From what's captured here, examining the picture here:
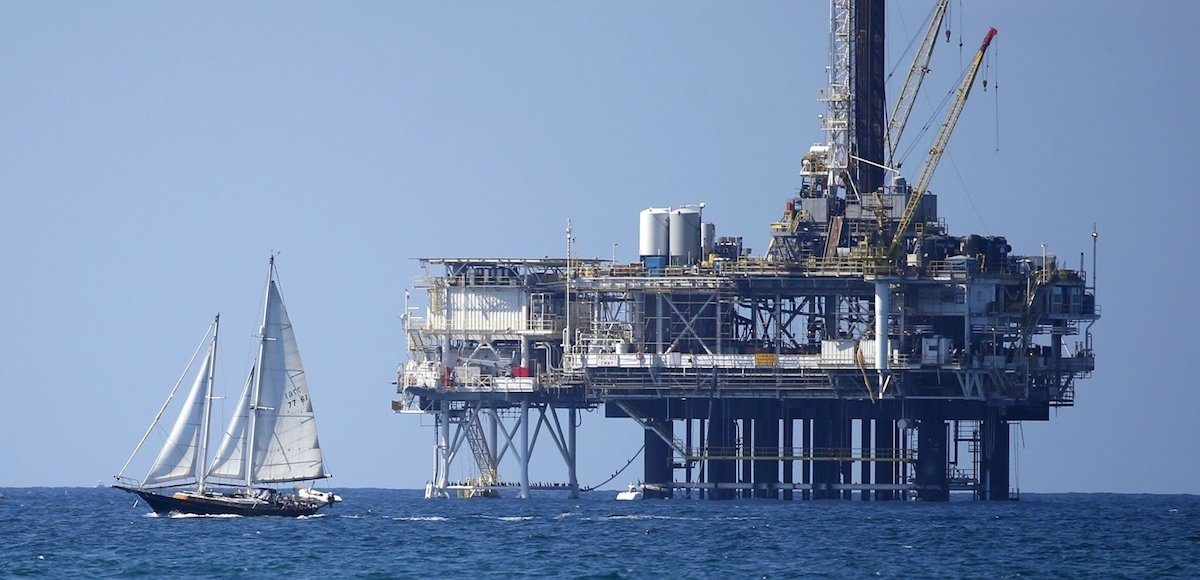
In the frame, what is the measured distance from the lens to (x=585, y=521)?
134 metres

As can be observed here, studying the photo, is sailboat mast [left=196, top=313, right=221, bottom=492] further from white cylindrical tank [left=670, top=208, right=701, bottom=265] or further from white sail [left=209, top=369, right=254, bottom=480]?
white cylindrical tank [left=670, top=208, right=701, bottom=265]

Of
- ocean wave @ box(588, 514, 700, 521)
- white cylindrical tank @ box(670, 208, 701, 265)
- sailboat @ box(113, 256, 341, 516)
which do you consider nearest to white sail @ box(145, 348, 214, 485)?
sailboat @ box(113, 256, 341, 516)

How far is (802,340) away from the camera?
155 m

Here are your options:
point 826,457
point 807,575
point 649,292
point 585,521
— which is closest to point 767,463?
point 826,457

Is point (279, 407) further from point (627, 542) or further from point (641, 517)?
point (641, 517)

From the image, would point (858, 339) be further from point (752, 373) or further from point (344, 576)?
point (344, 576)

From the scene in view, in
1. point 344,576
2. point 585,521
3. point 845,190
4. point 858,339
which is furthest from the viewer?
point 845,190

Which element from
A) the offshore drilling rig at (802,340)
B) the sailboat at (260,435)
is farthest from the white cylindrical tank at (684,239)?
the sailboat at (260,435)

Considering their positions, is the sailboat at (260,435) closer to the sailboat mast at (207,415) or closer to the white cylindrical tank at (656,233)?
the sailboat mast at (207,415)

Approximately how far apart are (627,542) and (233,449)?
21441 mm

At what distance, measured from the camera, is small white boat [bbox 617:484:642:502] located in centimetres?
15931

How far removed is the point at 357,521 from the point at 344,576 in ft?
118

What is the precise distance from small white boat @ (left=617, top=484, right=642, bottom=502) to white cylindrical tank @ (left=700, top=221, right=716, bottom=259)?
55.3ft

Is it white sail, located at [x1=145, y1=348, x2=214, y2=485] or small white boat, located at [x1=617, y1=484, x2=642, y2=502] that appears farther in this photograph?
small white boat, located at [x1=617, y1=484, x2=642, y2=502]
